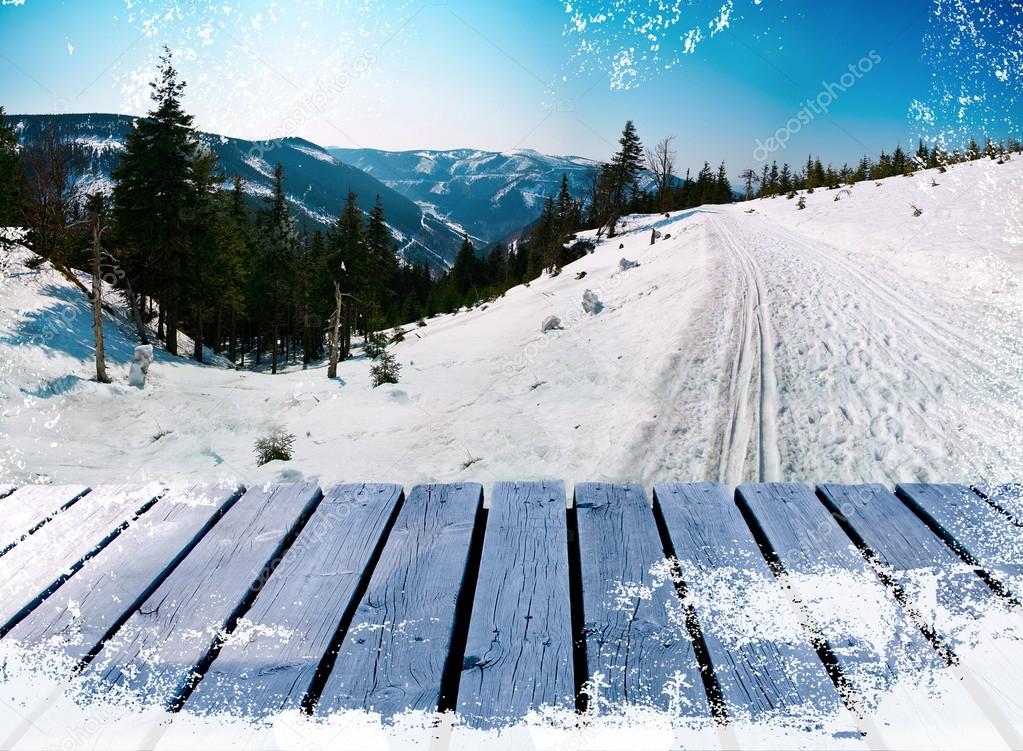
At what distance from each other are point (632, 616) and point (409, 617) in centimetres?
56

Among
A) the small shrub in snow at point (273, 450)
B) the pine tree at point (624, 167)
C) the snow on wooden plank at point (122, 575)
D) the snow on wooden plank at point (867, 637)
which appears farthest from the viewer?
the pine tree at point (624, 167)

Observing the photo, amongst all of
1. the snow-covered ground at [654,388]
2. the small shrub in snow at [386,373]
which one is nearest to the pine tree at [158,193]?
the snow-covered ground at [654,388]

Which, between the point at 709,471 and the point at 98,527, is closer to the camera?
the point at 98,527

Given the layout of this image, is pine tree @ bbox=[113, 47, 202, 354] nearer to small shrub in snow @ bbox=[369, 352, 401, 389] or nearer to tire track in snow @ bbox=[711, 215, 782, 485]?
small shrub in snow @ bbox=[369, 352, 401, 389]

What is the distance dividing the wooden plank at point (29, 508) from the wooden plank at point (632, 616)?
1776 millimetres

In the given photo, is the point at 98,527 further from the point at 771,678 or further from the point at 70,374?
the point at 70,374

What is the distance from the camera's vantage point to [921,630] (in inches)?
55.4


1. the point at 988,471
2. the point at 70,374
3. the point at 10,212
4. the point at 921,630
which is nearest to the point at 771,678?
the point at 921,630

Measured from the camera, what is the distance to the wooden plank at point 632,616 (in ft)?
3.98

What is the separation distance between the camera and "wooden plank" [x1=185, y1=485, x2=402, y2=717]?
3.98 feet

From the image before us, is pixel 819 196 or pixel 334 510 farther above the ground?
pixel 819 196

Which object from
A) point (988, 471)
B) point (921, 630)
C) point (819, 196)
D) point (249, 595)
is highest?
point (819, 196)

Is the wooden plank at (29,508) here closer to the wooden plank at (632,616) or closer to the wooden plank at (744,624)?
the wooden plank at (632,616)

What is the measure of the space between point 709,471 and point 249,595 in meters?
8.81
